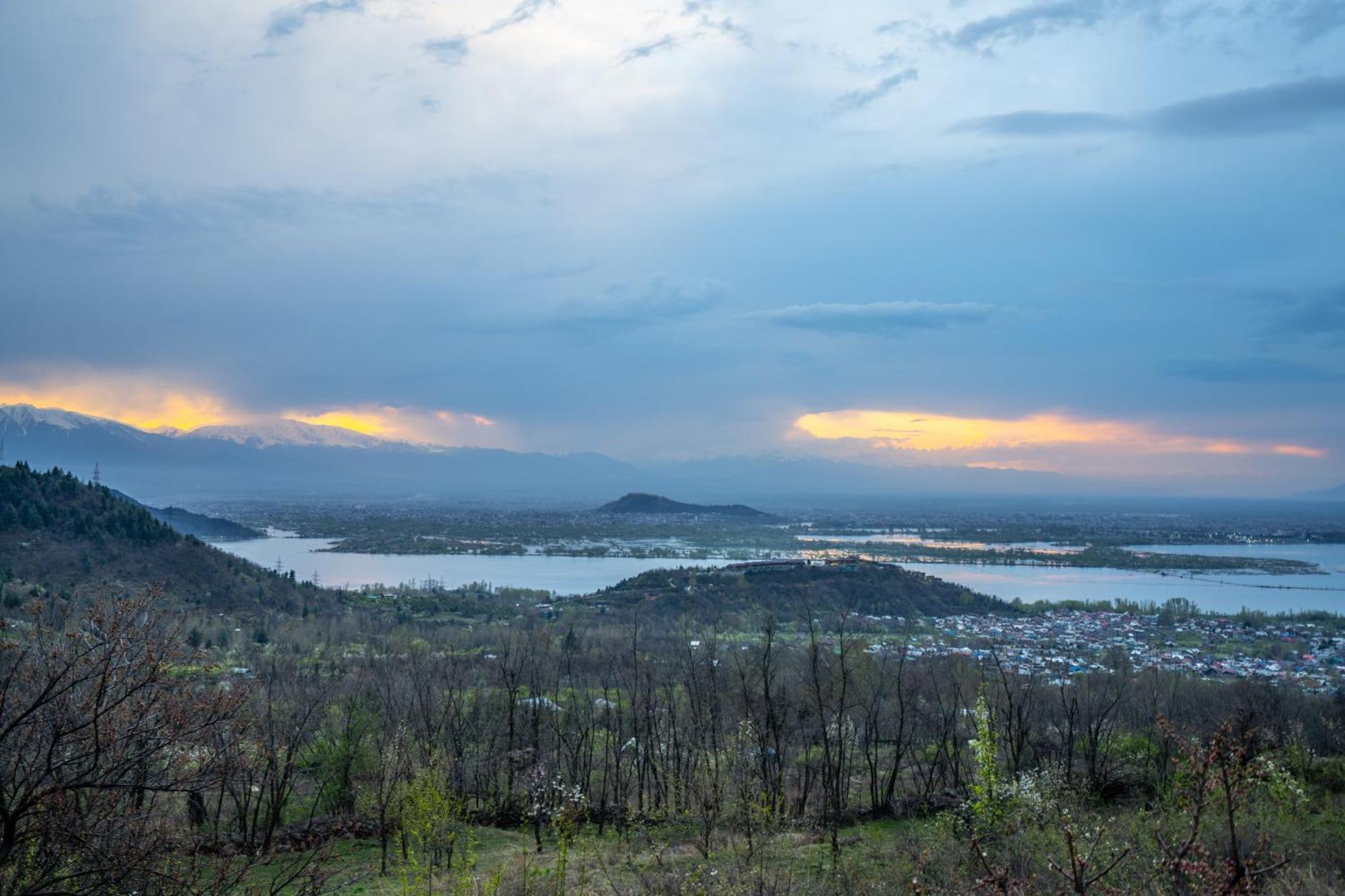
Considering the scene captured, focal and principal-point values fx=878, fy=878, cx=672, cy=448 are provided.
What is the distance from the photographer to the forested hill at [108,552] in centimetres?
4684

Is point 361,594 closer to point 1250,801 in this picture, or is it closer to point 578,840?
point 578,840

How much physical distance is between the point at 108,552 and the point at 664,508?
137 metres

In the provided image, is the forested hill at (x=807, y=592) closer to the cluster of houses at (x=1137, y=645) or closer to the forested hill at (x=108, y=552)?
the cluster of houses at (x=1137, y=645)

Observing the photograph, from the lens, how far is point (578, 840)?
18641mm

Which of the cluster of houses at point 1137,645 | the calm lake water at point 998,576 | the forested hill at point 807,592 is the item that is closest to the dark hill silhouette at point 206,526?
the calm lake water at point 998,576

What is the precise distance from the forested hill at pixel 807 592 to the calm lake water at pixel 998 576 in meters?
7.14

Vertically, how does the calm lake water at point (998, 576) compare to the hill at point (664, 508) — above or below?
below

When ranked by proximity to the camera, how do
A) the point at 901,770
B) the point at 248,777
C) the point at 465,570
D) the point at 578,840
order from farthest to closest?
the point at 465,570 < the point at 901,770 < the point at 578,840 < the point at 248,777

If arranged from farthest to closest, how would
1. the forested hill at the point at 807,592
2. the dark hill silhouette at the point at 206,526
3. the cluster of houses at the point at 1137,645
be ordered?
the dark hill silhouette at the point at 206,526 < the forested hill at the point at 807,592 < the cluster of houses at the point at 1137,645

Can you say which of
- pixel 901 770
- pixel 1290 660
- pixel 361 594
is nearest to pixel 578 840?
pixel 901 770

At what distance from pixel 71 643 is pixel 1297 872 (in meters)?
12.9

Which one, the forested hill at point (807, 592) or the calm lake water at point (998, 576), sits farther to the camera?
the calm lake water at point (998, 576)

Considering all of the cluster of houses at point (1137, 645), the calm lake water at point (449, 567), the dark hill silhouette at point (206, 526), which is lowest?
the calm lake water at point (449, 567)

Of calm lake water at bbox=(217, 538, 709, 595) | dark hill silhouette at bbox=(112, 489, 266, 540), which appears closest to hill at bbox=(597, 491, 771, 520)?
calm lake water at bbox=(217, 538, 709, 595)
